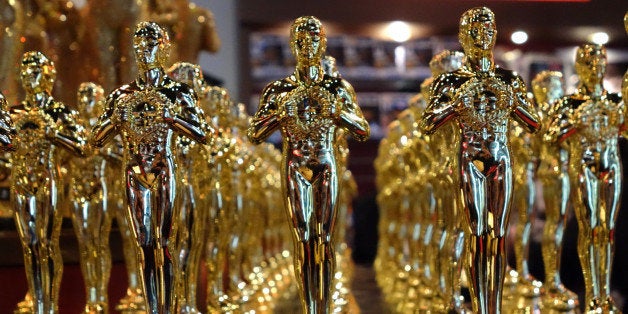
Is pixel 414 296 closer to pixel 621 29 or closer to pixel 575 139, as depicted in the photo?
pixel 575 139

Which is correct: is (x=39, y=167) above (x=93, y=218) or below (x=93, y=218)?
above

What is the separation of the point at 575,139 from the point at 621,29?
1083 centimetres

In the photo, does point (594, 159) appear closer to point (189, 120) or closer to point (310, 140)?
point (310, 140)

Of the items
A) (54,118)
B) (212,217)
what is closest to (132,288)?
(212,217)

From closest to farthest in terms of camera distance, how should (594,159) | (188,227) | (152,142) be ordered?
(152,142)
(594,159)
(188,227)

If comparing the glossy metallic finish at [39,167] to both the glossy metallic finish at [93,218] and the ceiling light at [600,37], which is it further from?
the ceiling light at [600,37]

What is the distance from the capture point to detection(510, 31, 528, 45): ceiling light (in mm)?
17216

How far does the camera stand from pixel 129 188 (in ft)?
18.3

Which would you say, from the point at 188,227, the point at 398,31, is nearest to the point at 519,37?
the point at 398,31

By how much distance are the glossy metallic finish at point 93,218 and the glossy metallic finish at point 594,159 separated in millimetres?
3163

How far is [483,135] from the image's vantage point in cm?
562

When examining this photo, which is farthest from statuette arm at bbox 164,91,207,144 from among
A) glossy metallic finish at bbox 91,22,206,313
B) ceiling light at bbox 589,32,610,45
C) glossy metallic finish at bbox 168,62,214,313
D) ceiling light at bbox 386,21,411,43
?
ceiling light at bbox 589,32,610,45

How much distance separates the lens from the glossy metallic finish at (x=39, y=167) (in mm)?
6109

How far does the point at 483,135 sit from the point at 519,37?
40.3 ft
